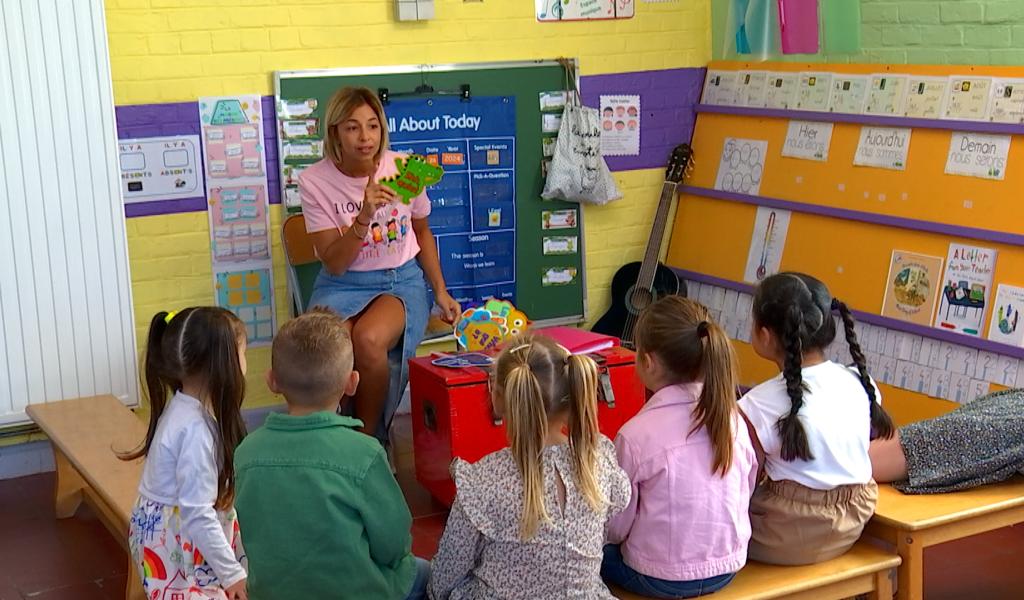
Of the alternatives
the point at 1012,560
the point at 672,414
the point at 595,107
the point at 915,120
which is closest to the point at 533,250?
the point at 595,107

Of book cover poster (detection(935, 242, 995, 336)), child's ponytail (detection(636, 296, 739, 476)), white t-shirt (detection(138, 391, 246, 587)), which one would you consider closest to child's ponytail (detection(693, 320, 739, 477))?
child's ponytail (detection(636, 296, 739, 476))

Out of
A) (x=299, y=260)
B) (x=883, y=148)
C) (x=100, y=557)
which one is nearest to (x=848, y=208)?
(x=883, y=148)

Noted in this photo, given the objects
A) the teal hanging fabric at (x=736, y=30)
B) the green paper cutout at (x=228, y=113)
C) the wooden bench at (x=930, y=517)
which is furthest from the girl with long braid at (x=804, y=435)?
the teal hanging fabric at (x=736, y=30)

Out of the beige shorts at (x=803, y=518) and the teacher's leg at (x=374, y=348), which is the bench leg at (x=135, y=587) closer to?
the teacher's leg at (x=374, y=348)

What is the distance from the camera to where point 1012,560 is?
3963 millimetres

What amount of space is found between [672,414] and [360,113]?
2165mm

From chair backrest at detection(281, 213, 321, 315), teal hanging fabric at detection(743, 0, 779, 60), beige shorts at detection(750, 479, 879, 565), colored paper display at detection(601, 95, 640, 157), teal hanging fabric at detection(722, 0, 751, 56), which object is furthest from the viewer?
colored paper display at detection(601, 95, 640, 157)

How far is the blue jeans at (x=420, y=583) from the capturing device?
292cm

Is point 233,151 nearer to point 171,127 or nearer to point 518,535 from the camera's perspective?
point 171,127

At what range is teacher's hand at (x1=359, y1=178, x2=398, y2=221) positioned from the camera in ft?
14.5

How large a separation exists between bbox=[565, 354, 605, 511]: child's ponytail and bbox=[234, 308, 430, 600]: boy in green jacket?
0.39m

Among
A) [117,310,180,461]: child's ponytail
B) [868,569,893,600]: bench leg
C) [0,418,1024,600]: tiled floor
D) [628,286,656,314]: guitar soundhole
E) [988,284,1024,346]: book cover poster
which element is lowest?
[0,418,1024,600]: tiled floor

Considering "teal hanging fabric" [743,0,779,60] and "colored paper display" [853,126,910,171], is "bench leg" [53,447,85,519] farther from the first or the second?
"teal hanging fabric" [743,0,779,60]

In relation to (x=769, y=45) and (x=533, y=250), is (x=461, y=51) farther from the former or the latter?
(x=769, y=45)
